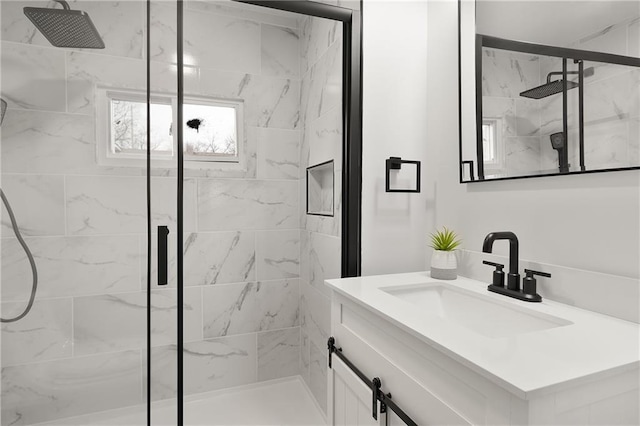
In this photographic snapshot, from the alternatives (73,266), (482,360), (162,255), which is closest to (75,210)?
(73,266)

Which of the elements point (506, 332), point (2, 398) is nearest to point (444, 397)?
point (506, 332)

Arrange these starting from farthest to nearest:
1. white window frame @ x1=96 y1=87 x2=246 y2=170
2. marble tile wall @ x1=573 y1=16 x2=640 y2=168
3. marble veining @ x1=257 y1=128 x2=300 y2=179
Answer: marble veining @ x1=257 y1=128 x2=300 y2=179, white window frame @ x1=96 y1=87 x2=246 y2=170, marble tile wall @ x1=573 y1=16 x2=640 y2=168

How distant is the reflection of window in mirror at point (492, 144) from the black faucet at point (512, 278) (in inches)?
11.5

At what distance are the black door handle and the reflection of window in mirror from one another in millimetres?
1154

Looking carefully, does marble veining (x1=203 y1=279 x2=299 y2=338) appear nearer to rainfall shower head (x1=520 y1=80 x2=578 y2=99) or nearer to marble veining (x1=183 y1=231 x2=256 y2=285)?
marble veining (x1=183 y1=231 x2=256 y2=285)

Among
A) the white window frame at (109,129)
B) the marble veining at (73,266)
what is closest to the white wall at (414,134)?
the white window frame at (109,129)

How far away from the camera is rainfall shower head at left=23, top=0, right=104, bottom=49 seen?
99 centimetres

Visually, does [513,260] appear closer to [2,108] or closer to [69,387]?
[69,387]

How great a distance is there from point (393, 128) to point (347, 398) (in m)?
1.08

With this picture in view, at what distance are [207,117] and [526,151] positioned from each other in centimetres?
182

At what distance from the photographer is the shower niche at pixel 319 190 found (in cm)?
209

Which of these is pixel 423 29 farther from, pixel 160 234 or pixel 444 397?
pixel 444 397

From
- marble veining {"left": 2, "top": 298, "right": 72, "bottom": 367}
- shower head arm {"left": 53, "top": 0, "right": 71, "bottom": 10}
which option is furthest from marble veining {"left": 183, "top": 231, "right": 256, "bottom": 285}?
shower head arm {"left": 53, "top": 0, "right": 71, "bottom": 10}

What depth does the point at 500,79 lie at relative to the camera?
1.25 metres
